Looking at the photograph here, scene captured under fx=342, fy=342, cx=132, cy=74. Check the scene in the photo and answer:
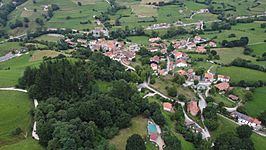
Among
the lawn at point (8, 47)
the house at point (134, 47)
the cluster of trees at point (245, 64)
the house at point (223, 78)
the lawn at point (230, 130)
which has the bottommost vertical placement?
the lawn at point (230, 130)

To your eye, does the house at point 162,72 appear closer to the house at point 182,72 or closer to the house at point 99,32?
the house at point 182,72

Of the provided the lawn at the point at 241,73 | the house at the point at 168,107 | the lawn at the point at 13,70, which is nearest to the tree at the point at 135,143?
the house at the point at 168,107

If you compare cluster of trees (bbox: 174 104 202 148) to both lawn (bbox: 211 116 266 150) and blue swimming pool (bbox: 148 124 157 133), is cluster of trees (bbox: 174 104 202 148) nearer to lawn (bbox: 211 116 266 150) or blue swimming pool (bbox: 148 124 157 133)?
blue swimming pool (bbox: 148 124 157 133)

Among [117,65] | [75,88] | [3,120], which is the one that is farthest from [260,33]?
[3,120]

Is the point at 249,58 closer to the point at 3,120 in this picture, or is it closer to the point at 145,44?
the point at 145,44

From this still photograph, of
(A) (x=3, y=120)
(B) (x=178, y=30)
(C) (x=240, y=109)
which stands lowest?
(C) (x=240, y=109)
